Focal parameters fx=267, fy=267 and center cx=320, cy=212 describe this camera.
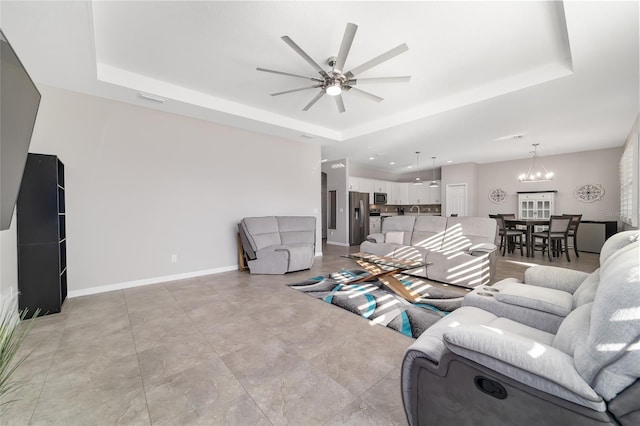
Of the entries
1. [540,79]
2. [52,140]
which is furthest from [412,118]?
[52,140]

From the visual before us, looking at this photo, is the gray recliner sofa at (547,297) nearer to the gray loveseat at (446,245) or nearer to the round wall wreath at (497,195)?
the gray loveseat at (446,245)

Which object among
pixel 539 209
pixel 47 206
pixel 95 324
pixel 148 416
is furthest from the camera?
pixel 539 209

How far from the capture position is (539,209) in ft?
26.1

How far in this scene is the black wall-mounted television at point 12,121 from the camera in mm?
1047

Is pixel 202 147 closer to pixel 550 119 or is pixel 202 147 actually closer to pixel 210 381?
pixel 210 381

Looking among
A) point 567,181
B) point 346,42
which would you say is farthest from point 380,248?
point 567,181

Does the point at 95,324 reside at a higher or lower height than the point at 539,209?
lower

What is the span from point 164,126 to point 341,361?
13.7ft

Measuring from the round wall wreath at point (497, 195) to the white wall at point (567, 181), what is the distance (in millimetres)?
97

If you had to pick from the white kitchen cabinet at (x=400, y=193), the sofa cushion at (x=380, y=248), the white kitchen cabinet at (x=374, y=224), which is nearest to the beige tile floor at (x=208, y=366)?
the sofa cushion at (x=380, y=248)

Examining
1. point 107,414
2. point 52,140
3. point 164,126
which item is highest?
point 164,126

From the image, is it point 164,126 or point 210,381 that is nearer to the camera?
point 210,381

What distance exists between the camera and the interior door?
8922 millimetres

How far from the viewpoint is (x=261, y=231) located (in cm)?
483
